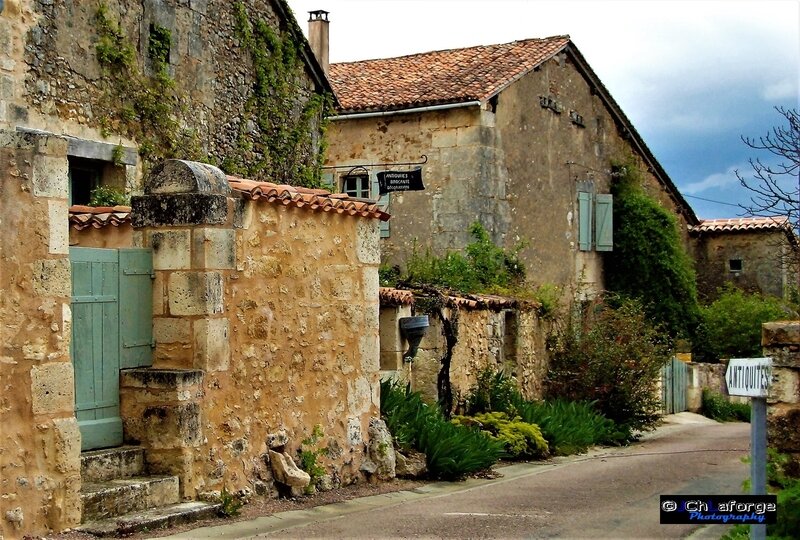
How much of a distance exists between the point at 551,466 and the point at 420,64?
37.3 feet

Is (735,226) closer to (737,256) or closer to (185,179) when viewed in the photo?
(737,256)

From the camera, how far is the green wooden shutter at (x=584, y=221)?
23.7 m

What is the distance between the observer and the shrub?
17969 millimetres

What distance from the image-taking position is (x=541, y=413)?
1559 centimetres

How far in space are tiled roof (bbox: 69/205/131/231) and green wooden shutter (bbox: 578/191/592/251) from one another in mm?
15433

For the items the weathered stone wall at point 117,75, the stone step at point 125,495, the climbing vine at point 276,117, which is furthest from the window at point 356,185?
the stone step at point 125,495

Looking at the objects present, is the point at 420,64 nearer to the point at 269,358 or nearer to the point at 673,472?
the point at 673,472

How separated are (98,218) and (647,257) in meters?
17.0

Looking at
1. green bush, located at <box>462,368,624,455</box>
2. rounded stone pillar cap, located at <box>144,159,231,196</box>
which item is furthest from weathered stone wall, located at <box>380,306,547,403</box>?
rounded stone pillar cap, located at <box>144,159,231,196</box>

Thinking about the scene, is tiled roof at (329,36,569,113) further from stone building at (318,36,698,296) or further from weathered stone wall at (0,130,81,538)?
weathered stone wall at (0,130,81,538)

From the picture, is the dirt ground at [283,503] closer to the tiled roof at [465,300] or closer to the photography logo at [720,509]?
the tiled roof at [465,300]

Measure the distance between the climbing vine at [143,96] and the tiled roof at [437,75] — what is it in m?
7.15

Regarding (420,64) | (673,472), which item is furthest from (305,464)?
(420,64)

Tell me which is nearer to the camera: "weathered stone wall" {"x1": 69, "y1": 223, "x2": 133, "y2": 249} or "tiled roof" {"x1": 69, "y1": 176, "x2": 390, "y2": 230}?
"tiled roof" {"x1": 69, "y1": 176, "x2": 390, "y2": 230}
